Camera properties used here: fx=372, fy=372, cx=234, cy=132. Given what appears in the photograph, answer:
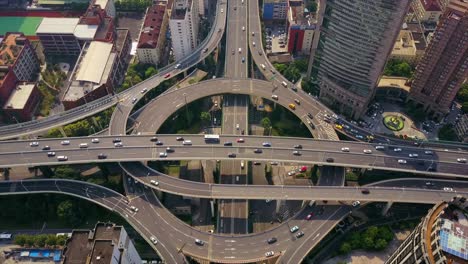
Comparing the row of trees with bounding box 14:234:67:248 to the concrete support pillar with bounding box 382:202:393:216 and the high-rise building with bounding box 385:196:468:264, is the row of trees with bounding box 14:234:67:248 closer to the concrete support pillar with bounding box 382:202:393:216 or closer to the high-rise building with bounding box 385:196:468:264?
the high-rise building with bounding box 385:196:468:264

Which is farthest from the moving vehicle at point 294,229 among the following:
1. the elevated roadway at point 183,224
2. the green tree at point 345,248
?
the green tree at point 345,248

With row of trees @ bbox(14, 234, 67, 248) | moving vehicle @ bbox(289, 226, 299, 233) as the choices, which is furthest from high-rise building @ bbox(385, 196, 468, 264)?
Answer: row of trees @ bbox(14, 234, 67, 248)

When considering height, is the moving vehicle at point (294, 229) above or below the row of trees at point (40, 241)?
above

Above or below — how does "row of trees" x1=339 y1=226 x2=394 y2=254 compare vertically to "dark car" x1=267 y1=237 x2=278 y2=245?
above

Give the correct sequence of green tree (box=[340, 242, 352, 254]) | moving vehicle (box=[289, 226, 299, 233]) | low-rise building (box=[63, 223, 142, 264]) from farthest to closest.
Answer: moving vehicle (box=[289, 226, 299, 233]) < green tree (box=[340, 242, 352, 254]) < low-rise building (box=[63, 223, 142, 264])

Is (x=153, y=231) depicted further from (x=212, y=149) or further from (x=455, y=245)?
(x=455, y=245)

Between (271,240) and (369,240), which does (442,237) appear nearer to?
(369,240)

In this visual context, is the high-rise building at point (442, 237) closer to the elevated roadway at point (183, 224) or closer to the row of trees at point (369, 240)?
the row of trees at point (369, 240)
